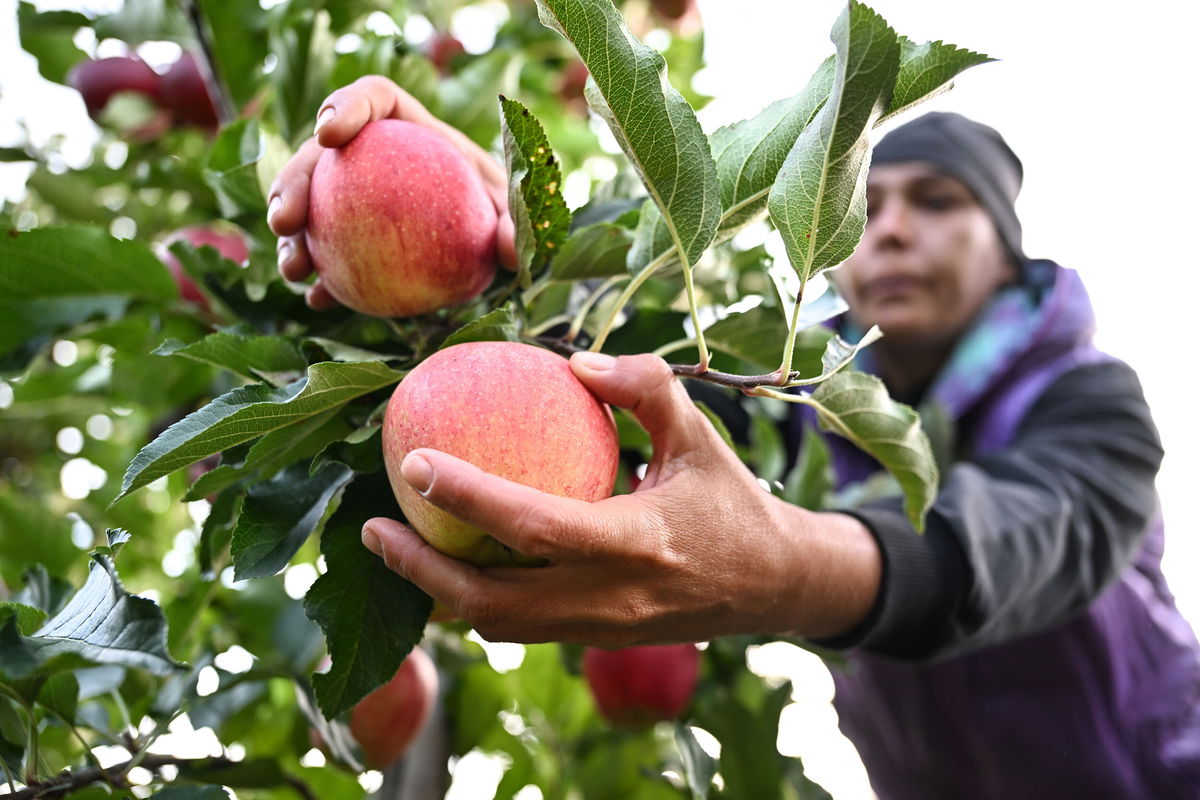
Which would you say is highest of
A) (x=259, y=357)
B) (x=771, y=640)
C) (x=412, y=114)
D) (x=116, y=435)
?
(x=412, y=114)

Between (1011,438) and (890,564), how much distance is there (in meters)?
0.70

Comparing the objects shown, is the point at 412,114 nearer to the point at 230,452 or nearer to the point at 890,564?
the point at 230,452

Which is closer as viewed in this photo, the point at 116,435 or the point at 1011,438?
the point at 1011,438

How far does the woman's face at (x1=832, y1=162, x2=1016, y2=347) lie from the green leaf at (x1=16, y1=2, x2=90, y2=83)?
1.15m

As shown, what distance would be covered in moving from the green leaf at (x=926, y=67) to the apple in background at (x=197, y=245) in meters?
0.64

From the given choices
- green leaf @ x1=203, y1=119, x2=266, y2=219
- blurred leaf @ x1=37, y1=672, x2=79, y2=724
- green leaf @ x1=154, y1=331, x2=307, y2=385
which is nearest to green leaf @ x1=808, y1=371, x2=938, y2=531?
green leaf @ x1=154, y1=331, x2=307, y2=385

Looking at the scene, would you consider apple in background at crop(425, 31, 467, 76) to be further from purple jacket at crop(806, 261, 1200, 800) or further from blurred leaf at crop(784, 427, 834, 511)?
purple jacket at crop(806, 261, 1200, 800)

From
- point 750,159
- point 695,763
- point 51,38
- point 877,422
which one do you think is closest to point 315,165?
point 750,159

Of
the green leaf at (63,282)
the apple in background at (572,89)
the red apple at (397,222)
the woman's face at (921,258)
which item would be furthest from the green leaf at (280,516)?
the apple in background at (572,89)

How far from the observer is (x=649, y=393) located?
0.51 meters

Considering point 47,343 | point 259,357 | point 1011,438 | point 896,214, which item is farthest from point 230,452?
point 896,214

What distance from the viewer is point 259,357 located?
1.96 feet

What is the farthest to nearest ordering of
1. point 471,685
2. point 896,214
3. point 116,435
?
point 116,435 → point 896,214 → point 471,685

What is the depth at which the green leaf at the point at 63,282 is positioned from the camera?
78 centimetres
